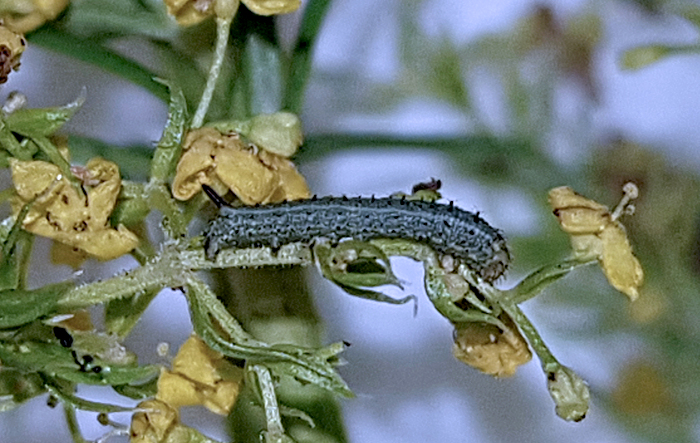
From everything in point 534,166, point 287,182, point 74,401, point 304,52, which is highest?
point 534,166

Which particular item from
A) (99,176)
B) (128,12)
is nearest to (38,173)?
(99,176)

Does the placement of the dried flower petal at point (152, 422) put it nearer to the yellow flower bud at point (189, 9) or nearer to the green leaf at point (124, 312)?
the green leaf at point (124, 312)

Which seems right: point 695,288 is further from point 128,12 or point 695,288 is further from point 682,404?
point 128,12

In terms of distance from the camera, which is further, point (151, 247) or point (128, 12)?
point (128, 12)

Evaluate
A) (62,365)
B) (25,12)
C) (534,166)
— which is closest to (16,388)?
(62,365)

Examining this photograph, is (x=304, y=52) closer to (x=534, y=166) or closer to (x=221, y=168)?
(x=221, y=168)

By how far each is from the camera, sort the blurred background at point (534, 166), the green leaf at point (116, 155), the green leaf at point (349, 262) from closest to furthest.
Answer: the green leaf at point (349, 262), the green leaf at point (116, 155), the blurred background at point (534, 166)

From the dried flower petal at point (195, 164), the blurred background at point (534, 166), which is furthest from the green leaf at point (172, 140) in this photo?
the blurred background at point (534, 166)
